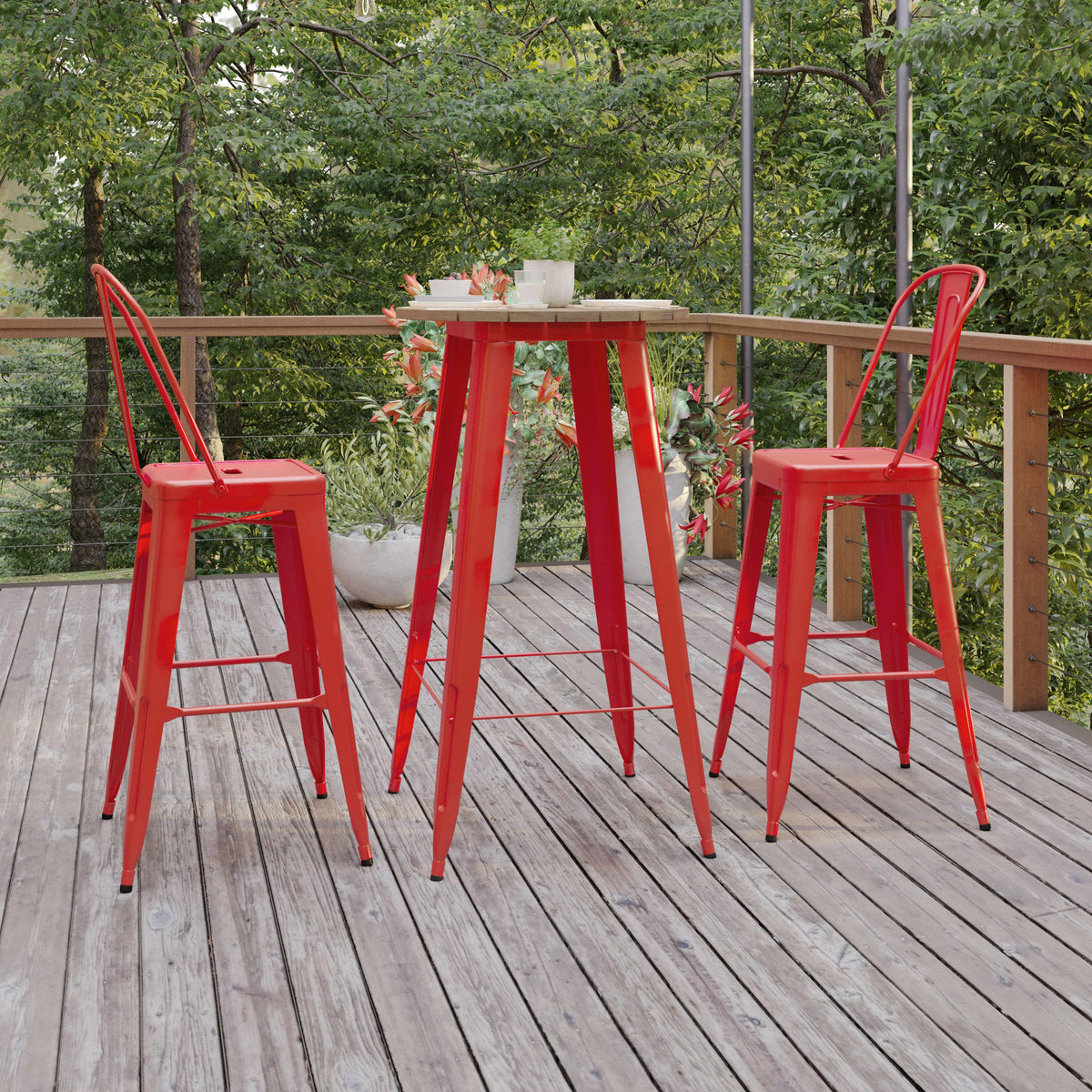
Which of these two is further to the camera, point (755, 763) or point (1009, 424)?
point (1009, 424)

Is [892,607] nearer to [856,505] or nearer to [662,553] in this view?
[856,505]

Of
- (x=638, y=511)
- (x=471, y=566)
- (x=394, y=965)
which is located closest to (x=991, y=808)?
(x=471, y=566)

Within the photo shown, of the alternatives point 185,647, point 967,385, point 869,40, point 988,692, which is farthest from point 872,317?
point 185,647

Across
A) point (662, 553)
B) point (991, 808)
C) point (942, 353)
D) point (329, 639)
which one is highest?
point (942, 353)

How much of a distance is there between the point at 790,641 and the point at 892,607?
466 mm

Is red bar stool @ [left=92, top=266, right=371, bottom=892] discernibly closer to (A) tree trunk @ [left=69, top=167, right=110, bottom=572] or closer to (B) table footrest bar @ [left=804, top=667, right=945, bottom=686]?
(B) table footrest bar @ [left=804, top=667, right=945, bottom=686]

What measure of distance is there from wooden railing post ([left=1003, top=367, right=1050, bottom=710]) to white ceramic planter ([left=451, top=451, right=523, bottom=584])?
6.49 ft

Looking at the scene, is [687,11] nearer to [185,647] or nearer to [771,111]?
[771,111]

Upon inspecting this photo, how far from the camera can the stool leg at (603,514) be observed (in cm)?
264

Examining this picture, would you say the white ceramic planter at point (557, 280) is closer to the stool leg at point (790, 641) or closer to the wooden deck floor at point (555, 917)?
the stool leg at point (790, 641)

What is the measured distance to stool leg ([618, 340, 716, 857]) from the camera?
237cm

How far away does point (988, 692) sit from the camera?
344cm

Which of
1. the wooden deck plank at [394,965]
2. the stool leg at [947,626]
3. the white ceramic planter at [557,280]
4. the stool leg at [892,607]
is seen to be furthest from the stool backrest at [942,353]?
the wooden deck plank at [394,965]

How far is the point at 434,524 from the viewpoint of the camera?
269cm
